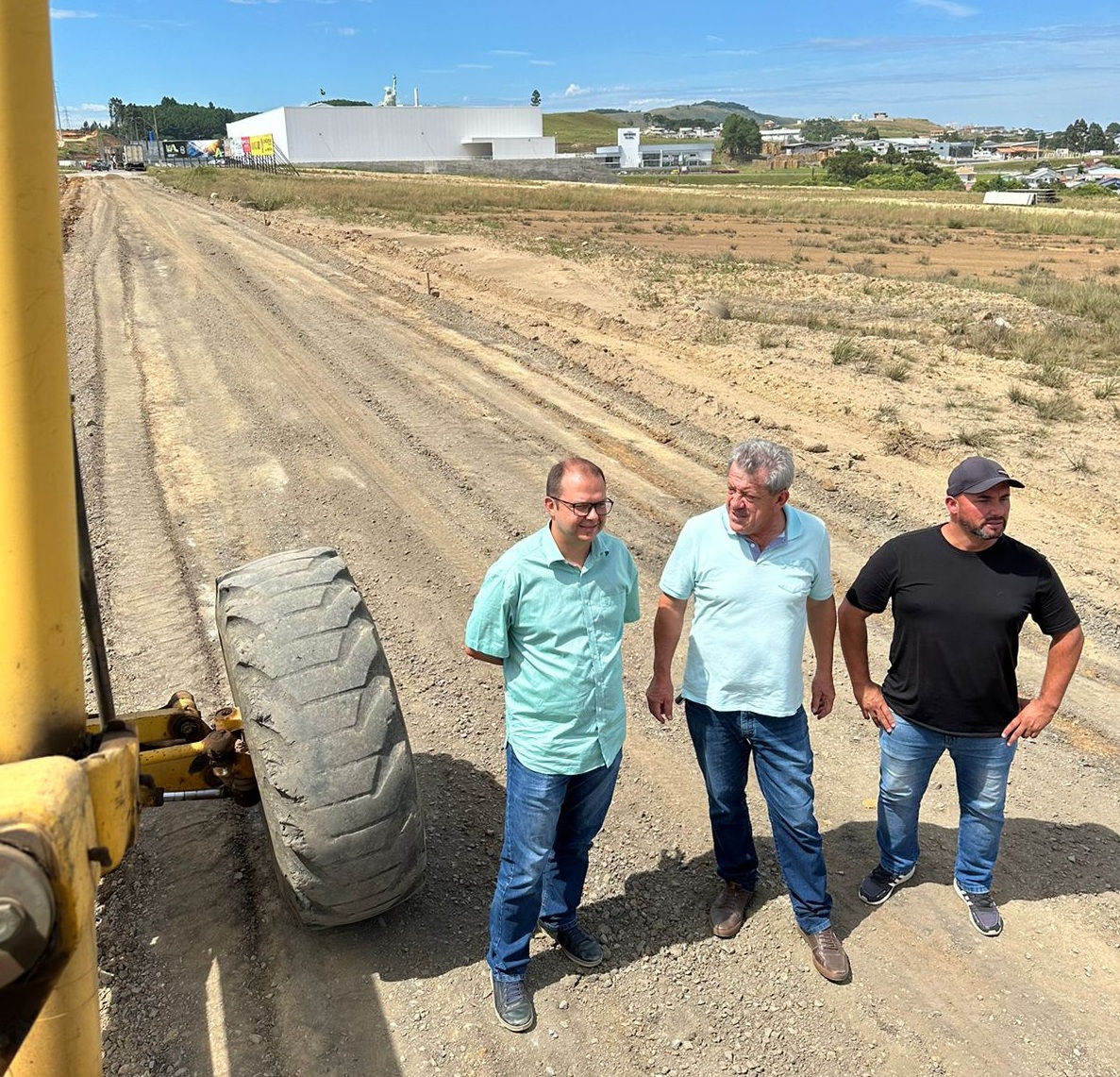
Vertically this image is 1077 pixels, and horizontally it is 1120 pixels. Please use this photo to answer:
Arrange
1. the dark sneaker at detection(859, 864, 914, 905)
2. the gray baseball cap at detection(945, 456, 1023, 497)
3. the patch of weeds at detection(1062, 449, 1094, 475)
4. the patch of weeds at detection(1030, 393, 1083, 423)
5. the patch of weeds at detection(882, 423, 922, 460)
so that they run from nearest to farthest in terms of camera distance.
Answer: the gray baseball cap at detection(945, 456, 1023, 497)
the dark sneaker at detection(859, 864, 914, 905)
the patch of weeds at detection(1062, 449, 1094, 475)
the patch of weeds at detection(882, 423, 922, 460)
the patch of weeds at detection(1030, 393, 1083, 423)

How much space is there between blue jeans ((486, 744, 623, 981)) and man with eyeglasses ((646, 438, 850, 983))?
0.51 m

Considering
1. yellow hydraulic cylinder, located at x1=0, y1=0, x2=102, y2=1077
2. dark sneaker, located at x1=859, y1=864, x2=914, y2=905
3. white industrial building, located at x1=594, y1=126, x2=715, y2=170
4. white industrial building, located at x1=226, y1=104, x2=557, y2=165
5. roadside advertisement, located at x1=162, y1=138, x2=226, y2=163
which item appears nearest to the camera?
yellow hydraulic cylinder, located at x1=0, y1=0, x2=102, y2=1077

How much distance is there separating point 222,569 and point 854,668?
4748 millimetres

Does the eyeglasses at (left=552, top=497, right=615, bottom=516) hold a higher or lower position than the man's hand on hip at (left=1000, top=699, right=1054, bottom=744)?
higher

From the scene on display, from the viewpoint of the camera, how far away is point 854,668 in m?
4.04

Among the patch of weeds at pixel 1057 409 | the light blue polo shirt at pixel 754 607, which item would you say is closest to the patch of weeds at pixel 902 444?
the patch of weeds at pixel 1057 409

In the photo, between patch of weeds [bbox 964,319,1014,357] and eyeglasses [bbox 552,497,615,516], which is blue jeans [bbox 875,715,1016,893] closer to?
eyeglasses [bbox 552,497,615,516]

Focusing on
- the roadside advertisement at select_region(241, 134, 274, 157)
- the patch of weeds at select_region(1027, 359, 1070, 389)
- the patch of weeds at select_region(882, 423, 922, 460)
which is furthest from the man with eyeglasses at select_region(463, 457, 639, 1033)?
the roadside advertisement at select_region(241, 134, 274, 157)

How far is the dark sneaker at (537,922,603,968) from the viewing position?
12.4 ft

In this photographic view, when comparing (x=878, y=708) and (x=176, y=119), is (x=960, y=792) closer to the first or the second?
(x=878, y=708)

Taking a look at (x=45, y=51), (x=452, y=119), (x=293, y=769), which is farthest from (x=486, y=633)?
(x=452, y=119)

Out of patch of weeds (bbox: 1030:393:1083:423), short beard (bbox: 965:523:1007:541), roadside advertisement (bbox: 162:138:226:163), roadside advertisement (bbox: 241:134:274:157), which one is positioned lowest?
patch of weeds (bbox: 1030:393:1083:423)

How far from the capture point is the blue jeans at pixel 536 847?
134 inches

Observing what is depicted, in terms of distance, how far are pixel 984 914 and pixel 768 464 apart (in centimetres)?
219
